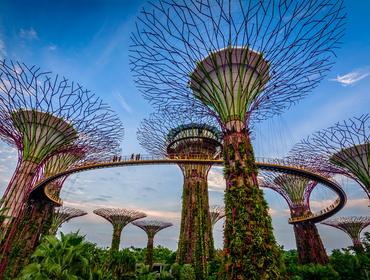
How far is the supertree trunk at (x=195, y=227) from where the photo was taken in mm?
20444

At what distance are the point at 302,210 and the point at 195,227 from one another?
37.3ft

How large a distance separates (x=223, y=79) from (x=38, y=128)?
1117 centimetres

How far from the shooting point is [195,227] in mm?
22484

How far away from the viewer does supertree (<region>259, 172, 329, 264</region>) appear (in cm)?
2495

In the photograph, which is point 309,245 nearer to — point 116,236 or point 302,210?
point 302,210

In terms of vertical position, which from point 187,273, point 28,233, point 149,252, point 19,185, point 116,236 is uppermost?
point 116,236

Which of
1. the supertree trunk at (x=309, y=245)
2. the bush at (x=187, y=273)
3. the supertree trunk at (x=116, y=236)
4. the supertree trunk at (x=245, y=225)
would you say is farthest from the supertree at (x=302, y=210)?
the supertree trunk at (x=116, y=236)

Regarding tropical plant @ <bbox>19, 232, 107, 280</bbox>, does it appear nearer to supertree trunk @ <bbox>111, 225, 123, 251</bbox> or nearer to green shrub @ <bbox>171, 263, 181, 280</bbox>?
green shrub @ <bbox>171, 263, 181, 280</bbox>

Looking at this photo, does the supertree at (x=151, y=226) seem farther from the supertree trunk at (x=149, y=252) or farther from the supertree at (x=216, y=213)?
the supertree at (x=216, y=213)

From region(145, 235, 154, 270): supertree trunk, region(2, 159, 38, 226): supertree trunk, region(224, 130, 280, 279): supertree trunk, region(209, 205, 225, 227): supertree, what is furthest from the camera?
region(209, 205, 225, 227): supertree

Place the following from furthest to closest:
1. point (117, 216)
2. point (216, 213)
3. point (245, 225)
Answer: point (117, 216)
point (216, 213)
point (245, 225)

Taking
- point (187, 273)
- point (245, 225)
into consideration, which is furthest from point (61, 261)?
point (187, 273)

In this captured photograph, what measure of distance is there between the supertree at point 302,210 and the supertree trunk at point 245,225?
57.8 feet

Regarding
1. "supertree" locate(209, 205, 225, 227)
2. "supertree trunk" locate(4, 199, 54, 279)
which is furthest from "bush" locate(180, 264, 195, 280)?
"supertree" locate(209, 205, 225, 227)
